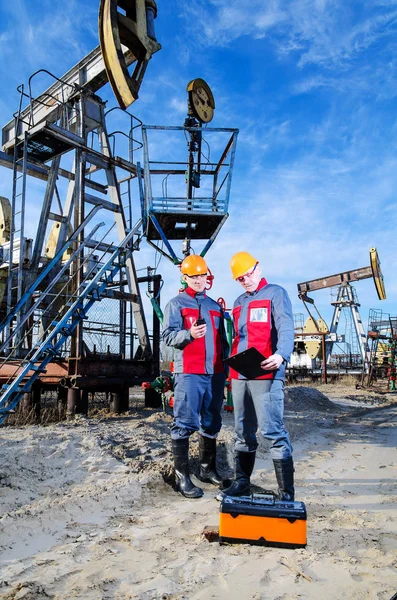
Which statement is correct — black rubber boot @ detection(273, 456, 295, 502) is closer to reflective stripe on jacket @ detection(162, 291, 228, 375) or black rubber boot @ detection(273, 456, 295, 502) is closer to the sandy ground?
the sandy ground

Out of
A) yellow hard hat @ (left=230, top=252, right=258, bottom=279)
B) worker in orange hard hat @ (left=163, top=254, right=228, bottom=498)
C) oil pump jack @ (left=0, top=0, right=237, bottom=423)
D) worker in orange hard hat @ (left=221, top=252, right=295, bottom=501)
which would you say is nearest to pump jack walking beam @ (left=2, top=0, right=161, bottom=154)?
oil pump jack @ (left=0, top=0, right=237, bottom=423)

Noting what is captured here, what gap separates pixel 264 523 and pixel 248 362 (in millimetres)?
1117

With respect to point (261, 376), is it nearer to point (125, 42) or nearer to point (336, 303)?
point (125, 42)

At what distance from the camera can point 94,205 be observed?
10078 millimetres

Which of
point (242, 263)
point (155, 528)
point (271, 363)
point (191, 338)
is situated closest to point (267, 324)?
point (271, 363)

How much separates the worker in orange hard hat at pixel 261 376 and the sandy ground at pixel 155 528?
45 cm

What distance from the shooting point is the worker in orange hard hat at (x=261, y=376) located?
334 centimetres

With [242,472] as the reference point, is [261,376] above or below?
above

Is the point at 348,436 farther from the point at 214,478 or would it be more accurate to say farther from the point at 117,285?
the point at 117,285

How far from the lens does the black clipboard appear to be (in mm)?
3311

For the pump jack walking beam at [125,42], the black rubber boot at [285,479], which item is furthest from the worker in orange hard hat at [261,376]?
the pump jack walking beam at [125,42]

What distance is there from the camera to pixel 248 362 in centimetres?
337

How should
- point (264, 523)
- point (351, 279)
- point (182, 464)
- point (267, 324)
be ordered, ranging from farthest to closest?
point (351, 279), point (182, 464), point (267, 324), point (264, 523)

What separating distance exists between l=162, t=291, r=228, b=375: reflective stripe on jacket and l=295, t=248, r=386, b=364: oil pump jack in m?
20.1
